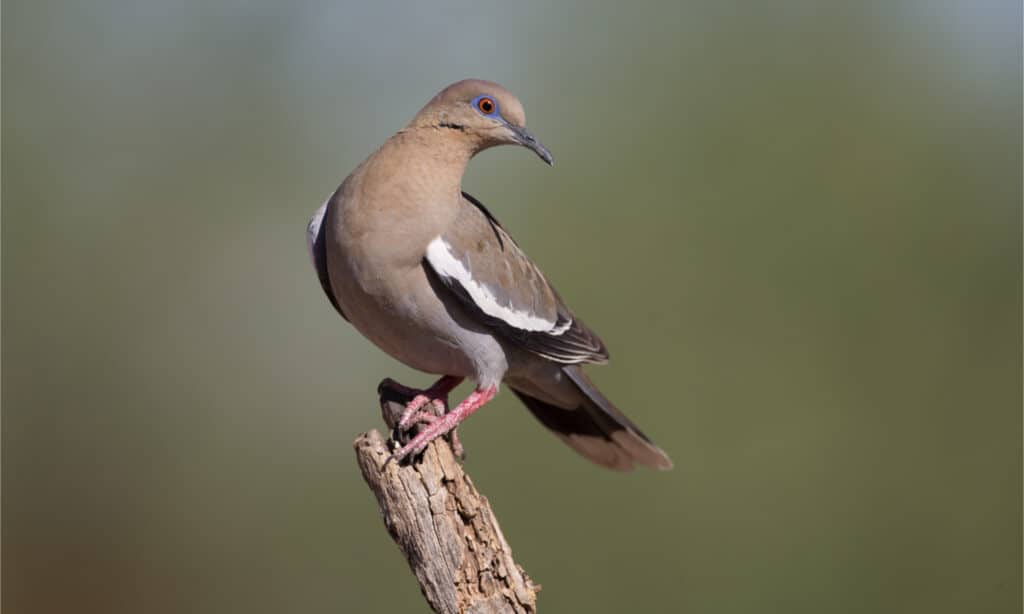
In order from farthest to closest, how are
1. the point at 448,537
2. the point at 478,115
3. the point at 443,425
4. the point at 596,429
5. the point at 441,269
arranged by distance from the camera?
the point at 596,429, the point at 478,115, the point at 441,269, the point at 443,425, the point at 448,537

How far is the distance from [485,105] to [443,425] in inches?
47.4

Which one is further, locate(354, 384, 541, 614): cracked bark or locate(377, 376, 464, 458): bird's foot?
locate(377, 376, 464, 458): bird's foot

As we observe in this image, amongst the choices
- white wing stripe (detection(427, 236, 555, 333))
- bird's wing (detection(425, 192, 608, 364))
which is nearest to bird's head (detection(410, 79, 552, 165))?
bird's wing (detection(425, 192, 608, 364))

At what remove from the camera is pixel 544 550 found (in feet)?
21.1

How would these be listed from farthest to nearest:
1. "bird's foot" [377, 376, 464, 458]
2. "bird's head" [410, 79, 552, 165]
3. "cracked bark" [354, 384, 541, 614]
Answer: "bird's head" [410, 79, 552, 165] → "bird's foot" [377, 376, 464, 458] → "cracked bark" [354, 384, 541, 614]

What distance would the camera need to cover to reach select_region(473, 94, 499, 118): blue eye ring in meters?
3.37

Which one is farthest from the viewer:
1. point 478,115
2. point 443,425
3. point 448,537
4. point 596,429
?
point 596,429

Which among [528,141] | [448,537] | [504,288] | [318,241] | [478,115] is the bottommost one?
[448,537]

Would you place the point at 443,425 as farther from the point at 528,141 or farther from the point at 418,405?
the point at 528,141

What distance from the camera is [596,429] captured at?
13.5 feet

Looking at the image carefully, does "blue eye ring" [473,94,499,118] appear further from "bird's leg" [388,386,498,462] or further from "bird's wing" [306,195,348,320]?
"bird's leg" [388,386,498,462]

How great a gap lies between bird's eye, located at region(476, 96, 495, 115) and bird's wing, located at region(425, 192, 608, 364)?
35 cm

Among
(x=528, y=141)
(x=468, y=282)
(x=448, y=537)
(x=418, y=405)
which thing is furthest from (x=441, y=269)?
(x=448, y=537)

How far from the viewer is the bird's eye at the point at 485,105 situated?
3.37 meters
